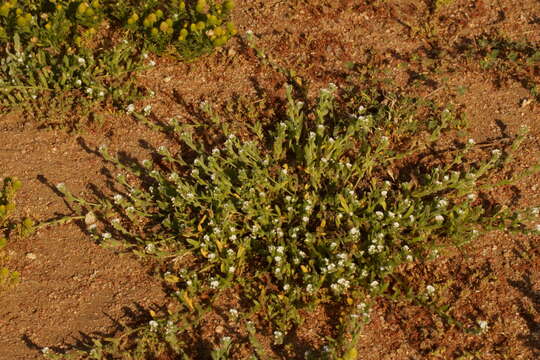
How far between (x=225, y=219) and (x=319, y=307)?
34.2 inches

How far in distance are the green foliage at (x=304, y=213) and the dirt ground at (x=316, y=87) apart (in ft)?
0.57

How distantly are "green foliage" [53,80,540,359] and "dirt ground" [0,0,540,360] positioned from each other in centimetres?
17

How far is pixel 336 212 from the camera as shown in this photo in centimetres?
412

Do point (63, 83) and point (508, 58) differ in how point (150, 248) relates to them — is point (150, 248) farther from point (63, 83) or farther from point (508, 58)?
point (508, 58)

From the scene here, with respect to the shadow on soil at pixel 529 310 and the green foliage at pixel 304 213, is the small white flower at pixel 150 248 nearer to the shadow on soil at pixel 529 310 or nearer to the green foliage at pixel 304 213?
the green foliage at pixel 304 213

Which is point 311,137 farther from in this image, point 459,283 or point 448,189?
point 459,283

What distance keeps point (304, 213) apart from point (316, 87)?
141 cm

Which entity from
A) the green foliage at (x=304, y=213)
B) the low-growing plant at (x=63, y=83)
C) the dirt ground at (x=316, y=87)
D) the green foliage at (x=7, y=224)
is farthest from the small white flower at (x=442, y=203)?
the green foliage at (x=7, y=224)

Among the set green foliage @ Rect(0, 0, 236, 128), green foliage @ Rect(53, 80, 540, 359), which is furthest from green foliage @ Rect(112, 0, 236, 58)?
green foliage @ Rect(53, 80, 540, 359)

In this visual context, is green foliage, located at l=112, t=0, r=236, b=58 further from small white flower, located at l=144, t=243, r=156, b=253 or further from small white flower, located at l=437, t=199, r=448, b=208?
small white flower, located at l=437, t=199, r=448, b=208

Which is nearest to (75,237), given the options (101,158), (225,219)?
(101,158)

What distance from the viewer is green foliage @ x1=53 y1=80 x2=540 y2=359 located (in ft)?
12.6

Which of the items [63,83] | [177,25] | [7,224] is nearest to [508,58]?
[177,25]

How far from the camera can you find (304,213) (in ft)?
13.3
